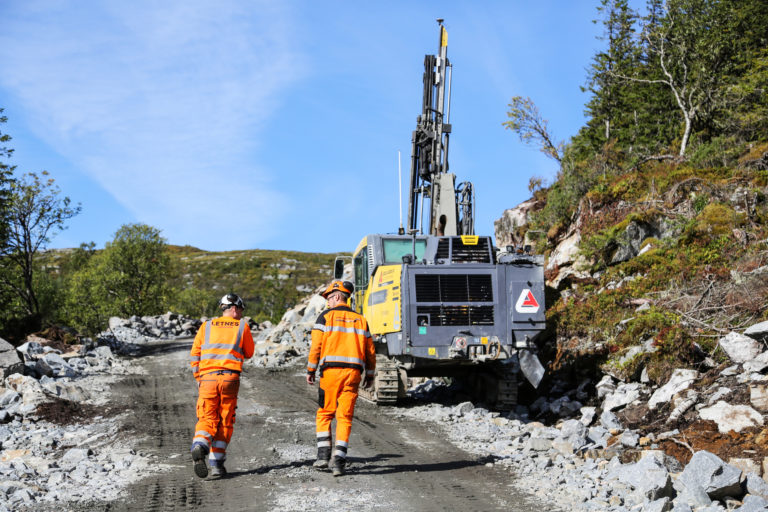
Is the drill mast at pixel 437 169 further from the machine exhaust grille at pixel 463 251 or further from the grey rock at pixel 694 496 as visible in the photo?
the grey rock at pixel 694 496

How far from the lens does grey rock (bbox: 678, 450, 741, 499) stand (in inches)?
218

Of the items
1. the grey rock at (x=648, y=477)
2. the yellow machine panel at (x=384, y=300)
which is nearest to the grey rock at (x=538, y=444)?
the grey rock at (x=648, y=477)

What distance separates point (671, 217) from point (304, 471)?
1199 cm

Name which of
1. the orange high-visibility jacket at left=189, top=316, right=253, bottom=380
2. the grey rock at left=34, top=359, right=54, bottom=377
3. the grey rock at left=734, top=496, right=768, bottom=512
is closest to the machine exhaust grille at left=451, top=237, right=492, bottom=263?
the orange high-visibility jacket at left=189, top=316, right=253, bottom=380

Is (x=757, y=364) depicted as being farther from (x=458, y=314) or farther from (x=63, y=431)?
(x=63, y=431)

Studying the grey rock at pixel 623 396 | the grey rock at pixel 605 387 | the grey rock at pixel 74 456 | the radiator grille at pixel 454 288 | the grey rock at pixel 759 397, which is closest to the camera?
the grey rock at pixel 74 456

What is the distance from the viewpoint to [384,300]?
37.2ft

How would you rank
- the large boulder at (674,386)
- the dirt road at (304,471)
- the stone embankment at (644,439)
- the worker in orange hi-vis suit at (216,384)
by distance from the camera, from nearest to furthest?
the stone embankment at (644,439), the dirt road at (304,471), the worker in orange hi-vis suit at (216,384), the large boulder at (674,386)

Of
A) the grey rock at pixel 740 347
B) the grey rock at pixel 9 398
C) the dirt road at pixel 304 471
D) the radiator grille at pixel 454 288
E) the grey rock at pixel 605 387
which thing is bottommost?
the dirt road at pixel 304 471

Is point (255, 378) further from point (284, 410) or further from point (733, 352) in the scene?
point (733, 352)

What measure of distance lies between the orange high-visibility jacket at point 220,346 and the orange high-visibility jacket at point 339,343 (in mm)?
712

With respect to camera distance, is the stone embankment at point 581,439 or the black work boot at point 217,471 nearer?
the stone embankment at point 581,439

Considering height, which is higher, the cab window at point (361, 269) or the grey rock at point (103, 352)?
the cab window at point (361, 269)

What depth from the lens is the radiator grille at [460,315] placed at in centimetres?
1059
